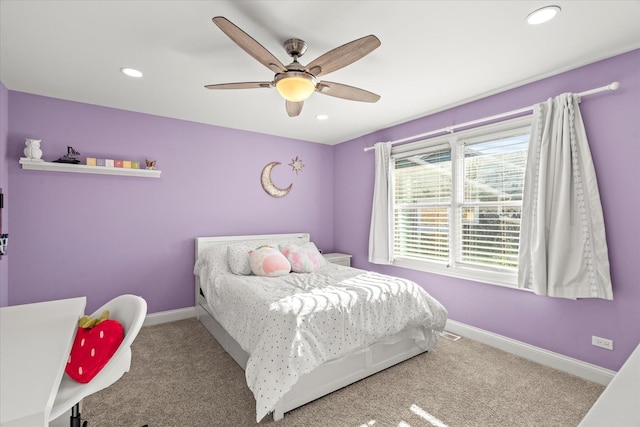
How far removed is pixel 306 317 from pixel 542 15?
2.31m

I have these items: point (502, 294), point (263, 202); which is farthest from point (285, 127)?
point (502, 294)

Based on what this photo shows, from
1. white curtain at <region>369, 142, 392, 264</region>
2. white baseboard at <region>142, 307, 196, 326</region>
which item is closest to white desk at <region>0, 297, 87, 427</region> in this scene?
white baseboard at <region>142, 307, 196, 326</region>

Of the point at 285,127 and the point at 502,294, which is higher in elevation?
the point at 285,127

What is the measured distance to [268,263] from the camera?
120 inches

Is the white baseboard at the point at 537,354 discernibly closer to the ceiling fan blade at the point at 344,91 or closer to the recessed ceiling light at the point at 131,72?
the ceiling fan blade at the point at 344,91

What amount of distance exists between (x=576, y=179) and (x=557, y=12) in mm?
1215

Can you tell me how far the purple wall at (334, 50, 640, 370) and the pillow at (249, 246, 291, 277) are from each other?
6.16 feet

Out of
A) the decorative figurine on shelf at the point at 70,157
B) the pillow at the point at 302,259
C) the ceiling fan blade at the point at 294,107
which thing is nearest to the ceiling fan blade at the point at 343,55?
the ceiling fan blade at the point at 294,107

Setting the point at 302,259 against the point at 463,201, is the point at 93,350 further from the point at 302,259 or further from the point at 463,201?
the point at 463,201

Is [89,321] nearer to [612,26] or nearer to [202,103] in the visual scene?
Answer: [202,103]

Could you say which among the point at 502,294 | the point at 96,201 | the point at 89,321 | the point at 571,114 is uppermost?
the point at 571,114

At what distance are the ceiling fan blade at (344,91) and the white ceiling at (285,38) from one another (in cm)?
25

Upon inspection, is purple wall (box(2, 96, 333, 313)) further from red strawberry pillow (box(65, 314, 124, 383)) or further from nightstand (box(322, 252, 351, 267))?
red strawberry pillow (box(65, 314, 124, 383))

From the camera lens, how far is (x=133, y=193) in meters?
3.29
